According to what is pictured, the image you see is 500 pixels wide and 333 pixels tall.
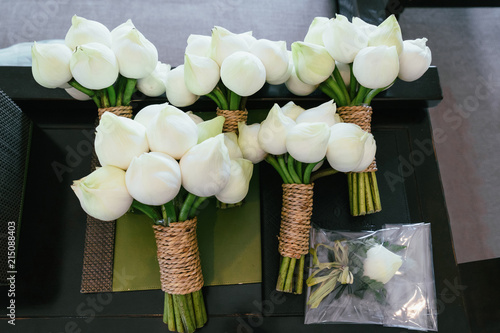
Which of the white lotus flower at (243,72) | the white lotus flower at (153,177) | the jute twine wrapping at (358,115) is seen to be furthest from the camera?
the jute twine wrapping at (358,115)

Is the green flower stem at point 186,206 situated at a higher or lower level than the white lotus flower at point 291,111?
lower

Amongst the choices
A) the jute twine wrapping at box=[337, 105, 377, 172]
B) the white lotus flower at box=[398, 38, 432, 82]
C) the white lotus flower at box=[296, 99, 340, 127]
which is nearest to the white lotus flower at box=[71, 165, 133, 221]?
the white lotus flower at box=[296, 99, 340, 127]

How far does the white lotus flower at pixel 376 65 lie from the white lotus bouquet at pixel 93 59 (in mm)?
354

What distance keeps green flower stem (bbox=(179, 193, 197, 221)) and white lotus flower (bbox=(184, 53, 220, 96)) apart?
0.19 m

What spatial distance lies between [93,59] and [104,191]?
22cm

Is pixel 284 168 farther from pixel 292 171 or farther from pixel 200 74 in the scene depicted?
pixel 200 74

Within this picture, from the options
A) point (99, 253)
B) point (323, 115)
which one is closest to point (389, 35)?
point (323, 115)

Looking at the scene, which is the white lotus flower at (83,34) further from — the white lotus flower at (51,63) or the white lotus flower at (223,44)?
the white lotus flower at (223,44)

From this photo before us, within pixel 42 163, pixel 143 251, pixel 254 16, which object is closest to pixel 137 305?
pixel 143 251

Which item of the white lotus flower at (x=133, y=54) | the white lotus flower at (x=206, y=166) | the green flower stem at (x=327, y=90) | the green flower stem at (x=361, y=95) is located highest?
the white lotus flower at (x=133, y=54)

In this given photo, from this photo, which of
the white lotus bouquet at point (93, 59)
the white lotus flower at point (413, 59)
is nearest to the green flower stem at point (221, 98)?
the white lotus bouquet at point (93, 59)

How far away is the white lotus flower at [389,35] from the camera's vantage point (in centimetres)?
65

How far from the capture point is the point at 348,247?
69 centimetres

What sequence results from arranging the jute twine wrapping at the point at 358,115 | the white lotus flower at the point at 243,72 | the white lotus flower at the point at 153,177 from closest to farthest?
the white lotus flower at the point at 153,177
the white lotus flower at the point at 243,72
the jute twine wrapping at the point at 358,115
